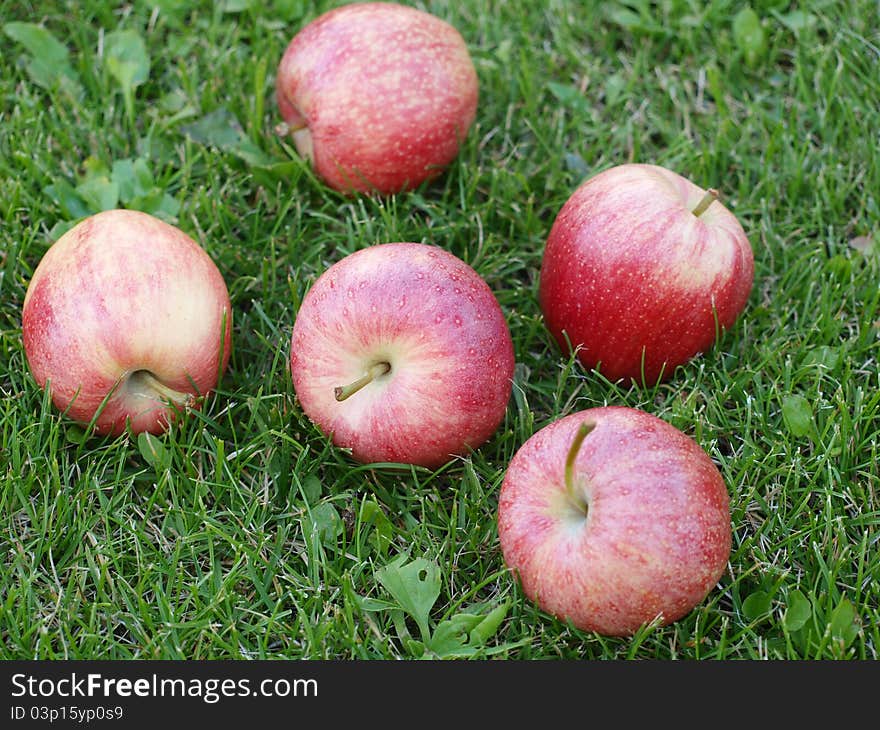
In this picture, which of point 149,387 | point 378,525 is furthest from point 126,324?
point 378,525

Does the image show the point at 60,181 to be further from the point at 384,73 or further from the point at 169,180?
the point at 384,73

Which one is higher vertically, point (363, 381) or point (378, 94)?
point (378, 94)

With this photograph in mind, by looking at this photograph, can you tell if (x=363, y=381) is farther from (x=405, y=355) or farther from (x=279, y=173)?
(x=279, y=173)

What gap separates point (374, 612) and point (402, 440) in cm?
38

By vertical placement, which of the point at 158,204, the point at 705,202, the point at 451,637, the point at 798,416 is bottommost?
the point at 451,637

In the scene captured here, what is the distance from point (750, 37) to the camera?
11.3ft

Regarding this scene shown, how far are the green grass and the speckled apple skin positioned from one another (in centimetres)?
12

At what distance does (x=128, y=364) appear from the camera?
234 centimetres

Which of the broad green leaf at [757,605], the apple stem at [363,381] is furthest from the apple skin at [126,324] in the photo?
the broad green leaf at [757,605]

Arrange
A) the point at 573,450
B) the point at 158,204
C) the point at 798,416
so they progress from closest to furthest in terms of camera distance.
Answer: the point at 573,450 < the point at 798,416 < the point at 158,204

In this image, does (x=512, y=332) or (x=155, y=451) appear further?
(x=512, y=332)

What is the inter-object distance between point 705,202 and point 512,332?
0.63 m

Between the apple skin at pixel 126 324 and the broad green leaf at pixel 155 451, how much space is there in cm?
6

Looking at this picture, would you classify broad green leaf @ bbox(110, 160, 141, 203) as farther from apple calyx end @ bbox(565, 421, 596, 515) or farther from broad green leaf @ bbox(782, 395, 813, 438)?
broad green leaf @ bbox(782, 395, 813, 438)
